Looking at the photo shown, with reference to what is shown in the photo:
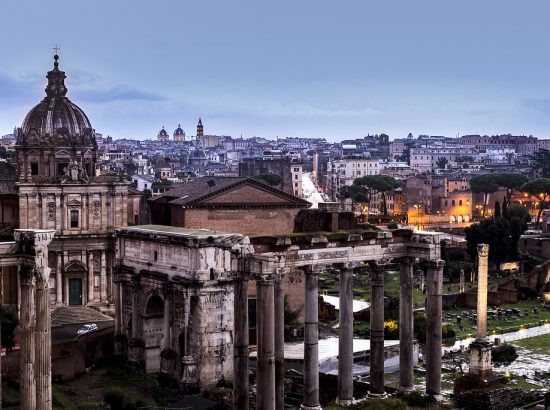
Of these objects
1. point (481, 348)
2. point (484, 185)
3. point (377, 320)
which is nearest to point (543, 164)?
point (484, 185)

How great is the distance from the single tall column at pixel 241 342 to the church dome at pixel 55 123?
2794 centimetres

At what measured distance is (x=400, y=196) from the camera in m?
118

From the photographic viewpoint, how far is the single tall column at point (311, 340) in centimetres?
2675

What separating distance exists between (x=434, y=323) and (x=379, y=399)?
2.96 m

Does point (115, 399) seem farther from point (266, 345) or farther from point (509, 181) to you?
point (509, 181)

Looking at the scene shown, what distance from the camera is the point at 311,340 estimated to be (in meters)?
26.8

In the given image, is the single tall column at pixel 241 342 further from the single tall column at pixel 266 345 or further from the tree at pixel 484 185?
the tree at pixel 484 185

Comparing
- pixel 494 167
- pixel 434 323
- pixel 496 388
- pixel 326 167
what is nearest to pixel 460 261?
pixel 496 388

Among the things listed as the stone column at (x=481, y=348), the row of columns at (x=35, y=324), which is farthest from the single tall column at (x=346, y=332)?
the stone column at (x=481, y=348)

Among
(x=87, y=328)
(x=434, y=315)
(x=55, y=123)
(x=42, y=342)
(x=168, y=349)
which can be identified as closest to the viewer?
(x=42, y=342)

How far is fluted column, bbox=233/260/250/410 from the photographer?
25.2 m

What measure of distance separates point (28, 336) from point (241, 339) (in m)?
6.17

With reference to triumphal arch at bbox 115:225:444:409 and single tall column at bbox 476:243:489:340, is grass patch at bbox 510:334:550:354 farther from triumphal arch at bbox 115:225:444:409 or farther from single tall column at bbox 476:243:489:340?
triumphal arch at bbox 115:225:444:409

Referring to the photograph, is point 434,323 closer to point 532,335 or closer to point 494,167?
point 532,335
